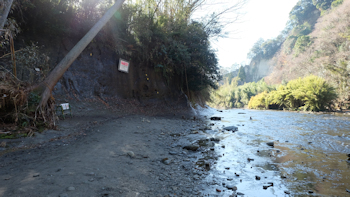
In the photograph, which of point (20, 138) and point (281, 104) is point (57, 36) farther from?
point (281, 104)

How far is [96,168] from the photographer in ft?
8.80

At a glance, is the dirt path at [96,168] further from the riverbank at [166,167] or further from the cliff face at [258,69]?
the cliff face at [258,69]

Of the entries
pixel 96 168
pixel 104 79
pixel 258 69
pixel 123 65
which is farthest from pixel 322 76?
pixel 258 69

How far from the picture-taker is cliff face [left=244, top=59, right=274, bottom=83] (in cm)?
7257

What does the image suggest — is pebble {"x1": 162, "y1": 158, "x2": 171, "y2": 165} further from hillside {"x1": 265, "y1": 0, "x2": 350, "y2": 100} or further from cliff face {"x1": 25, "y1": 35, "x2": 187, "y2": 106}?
hillside {"x1": 265, "y1": 0, "x2": 350, "y2": 100}

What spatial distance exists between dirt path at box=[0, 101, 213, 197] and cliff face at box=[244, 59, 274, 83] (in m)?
75.8

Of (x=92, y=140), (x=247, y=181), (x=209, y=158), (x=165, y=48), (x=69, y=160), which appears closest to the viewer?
(x=247, y=181)

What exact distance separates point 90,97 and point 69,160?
6.62 m

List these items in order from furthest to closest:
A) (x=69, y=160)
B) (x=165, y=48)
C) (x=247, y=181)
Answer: (x=165, y=48), (x=69, y=160), (x=247, y=181)

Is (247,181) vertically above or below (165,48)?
below

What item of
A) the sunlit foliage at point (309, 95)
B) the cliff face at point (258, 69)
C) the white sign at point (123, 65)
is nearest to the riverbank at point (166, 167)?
the white sign at point (123, 65)

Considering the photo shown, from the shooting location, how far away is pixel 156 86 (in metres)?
12.0

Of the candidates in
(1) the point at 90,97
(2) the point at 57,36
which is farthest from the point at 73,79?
(2) the point at 57,36

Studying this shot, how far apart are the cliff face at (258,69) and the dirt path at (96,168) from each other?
7582 centimetres
